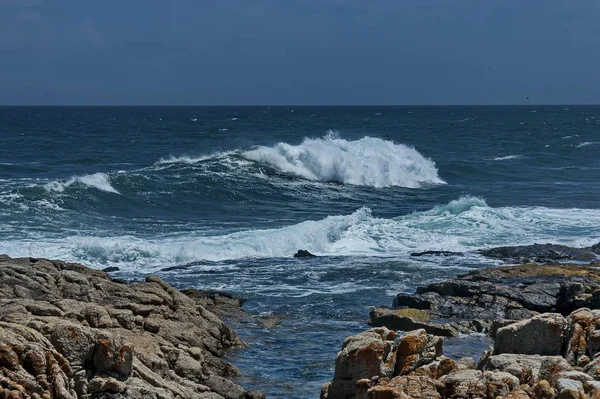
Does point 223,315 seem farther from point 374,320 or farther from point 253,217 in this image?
point 253,217

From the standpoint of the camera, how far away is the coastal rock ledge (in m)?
10.1

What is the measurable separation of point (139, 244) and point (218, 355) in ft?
44.9

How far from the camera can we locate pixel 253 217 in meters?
40.1

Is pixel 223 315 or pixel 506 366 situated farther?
pixel 223 315

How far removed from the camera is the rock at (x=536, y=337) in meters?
13.2

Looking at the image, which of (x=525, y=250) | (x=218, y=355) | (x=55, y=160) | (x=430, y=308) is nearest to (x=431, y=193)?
(x=525, y=250)

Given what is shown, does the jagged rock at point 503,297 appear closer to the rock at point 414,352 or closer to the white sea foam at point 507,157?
the rock at point 414,352

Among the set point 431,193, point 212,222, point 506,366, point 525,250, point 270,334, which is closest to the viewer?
point 506,366

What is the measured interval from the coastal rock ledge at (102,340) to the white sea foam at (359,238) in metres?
9.36

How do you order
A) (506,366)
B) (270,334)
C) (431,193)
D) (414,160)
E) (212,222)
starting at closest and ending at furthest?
(506,366)
(270,334)
(212,222)
(431,193)
(414,160)

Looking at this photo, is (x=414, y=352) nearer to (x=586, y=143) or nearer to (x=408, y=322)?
(x=408, y=322)

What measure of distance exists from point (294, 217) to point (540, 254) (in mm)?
13659

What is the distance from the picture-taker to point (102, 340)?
37.3 ft

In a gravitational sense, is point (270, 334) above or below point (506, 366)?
below
